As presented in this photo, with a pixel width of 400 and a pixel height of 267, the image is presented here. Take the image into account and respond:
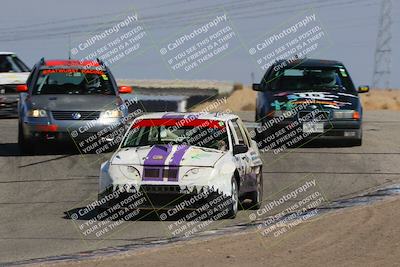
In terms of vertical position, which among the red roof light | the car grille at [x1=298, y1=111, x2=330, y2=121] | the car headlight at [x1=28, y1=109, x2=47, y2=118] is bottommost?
the car grille at [x1=298, y1=111, x2=330, y2=121]

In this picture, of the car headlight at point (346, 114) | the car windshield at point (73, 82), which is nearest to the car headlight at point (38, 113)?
the car windshield at point (73, 82)

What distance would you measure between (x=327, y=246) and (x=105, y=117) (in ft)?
31.0

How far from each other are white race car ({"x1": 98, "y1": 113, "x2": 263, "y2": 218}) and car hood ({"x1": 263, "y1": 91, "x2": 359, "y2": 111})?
613 centimetres

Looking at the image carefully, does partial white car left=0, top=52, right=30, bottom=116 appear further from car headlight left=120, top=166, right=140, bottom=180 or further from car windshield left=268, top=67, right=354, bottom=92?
car headlight left=120, top=166, right=140, bottom=180

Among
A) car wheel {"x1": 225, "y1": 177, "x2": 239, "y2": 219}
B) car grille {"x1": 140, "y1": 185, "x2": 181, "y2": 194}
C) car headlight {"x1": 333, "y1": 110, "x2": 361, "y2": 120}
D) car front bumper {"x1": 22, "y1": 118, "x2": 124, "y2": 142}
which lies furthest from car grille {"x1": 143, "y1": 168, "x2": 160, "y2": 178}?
car headlight {"x1": 333, "y1": 110, "x2": 361, "y2": 120}

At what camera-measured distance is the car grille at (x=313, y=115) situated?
1938cm

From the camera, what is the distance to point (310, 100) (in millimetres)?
19438

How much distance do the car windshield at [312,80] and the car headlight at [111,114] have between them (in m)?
3.21

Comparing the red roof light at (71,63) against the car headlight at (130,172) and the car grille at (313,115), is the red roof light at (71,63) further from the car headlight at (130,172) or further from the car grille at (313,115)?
the car headlight at (130,172)

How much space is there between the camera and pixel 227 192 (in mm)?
11977

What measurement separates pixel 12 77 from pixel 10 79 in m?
0.18

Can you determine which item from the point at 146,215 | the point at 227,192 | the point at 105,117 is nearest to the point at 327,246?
the point at 227,192

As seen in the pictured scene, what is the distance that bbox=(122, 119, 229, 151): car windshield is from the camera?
42.3 ft

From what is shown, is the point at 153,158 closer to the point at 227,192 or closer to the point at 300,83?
the point at 227,192
